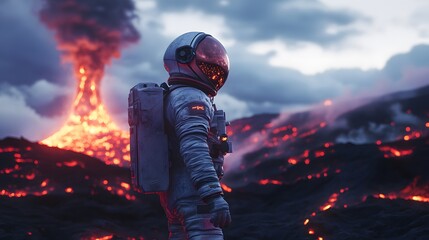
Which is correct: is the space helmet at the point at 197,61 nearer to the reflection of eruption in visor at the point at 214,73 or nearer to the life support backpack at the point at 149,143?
the reflection of eruption in visor at the point at 214,73

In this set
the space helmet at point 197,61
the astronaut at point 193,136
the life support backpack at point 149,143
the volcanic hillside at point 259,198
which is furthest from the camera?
the volcanic hillside at point 259,198

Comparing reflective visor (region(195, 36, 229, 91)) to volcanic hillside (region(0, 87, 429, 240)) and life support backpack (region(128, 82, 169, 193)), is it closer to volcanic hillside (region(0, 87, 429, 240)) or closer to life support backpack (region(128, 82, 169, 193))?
life support backpack (region(128, 82, 169, 193))

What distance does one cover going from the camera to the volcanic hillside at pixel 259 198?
44.3 ft

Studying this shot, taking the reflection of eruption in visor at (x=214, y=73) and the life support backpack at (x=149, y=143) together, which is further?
the reflection of eruption in visor at (x=214, y=73)

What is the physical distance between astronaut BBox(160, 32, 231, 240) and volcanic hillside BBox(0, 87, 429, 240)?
8175 mm

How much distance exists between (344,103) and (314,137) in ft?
50.0

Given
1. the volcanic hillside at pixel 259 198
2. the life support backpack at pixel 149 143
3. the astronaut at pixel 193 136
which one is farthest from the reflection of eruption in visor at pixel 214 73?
the volcanic hillside at pixel 259 198

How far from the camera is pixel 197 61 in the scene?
177 inches

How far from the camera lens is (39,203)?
2038cm

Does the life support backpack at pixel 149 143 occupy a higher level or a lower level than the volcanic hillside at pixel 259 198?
lower

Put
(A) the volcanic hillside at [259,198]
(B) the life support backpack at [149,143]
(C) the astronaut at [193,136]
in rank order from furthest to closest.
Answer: (A) the volcanic hillside at [259,198] < (B) the life support backpack at [149,143] < (C) the astronaut at [193,136]

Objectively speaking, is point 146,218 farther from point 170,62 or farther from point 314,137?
point 314,137

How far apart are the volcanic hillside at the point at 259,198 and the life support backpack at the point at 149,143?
8.39 metres

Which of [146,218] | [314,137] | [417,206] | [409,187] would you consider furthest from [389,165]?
[314,137]
